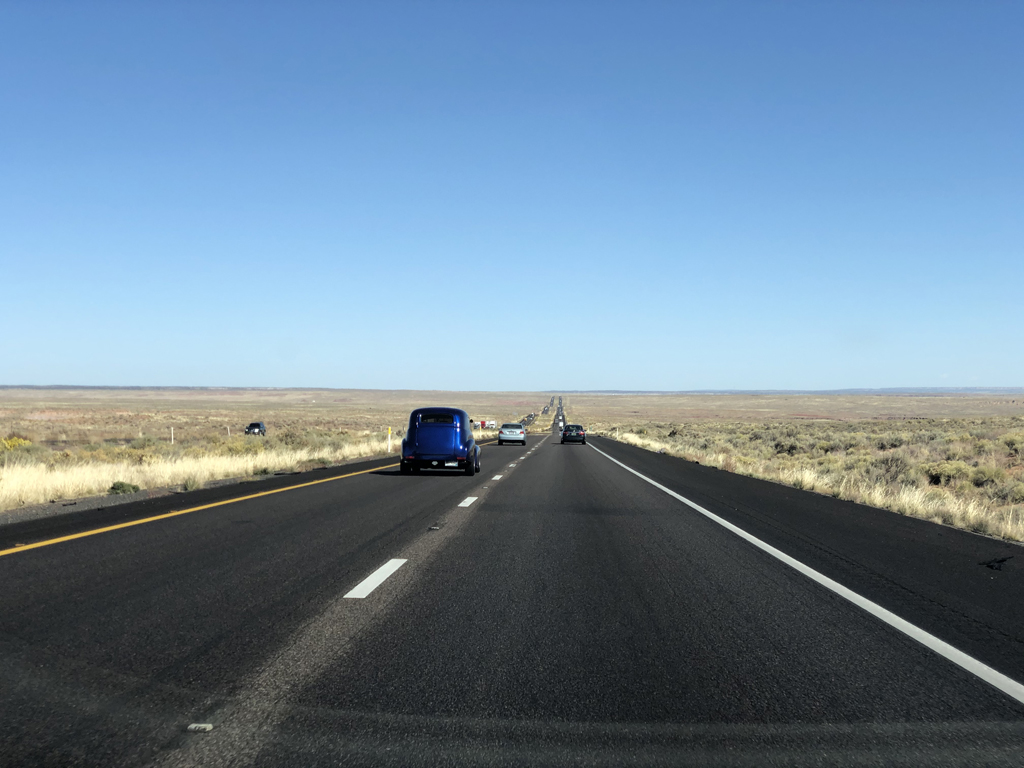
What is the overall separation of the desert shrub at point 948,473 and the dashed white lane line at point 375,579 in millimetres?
18638

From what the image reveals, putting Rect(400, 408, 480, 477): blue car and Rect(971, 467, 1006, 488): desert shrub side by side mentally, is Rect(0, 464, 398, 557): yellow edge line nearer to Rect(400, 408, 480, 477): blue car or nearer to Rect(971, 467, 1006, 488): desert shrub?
Rect(400, 408, 480, 477): blue car

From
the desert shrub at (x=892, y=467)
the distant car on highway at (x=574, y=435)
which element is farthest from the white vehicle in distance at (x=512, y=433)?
the desert shrub at (x=892, y=467)

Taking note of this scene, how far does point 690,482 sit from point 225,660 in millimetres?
15850

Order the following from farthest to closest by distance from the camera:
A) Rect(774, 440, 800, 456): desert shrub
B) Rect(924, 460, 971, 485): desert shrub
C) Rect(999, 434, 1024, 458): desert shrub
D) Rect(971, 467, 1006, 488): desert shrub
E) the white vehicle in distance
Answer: the white vehicle in distance
Rect(774, 440, 800, 456): desert shrub
Rect(999, 434, 1024, 458): desert shrub
Rect(924, 460, 971, 485): desert shrub
Rect(971, 467, 1006, 488): desert shrub

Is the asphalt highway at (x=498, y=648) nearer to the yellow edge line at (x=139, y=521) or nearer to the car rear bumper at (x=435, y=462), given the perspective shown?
the yellow edge line at (x=139, y=521)

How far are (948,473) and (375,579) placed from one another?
19.8 meters

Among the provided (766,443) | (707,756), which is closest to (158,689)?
(707,756)

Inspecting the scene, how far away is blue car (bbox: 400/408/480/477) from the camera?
66.7 feet

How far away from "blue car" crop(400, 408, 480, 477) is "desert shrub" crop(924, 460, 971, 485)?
13.0 m

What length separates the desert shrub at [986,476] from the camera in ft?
68.0

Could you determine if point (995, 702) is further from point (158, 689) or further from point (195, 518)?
point (195, 518)

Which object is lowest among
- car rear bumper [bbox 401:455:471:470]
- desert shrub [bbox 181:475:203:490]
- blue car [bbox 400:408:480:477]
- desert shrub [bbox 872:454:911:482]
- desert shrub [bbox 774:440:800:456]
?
desert shrub [bbox 774:440:800:456]

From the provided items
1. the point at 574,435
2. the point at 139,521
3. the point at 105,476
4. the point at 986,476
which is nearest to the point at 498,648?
the point at 139,521

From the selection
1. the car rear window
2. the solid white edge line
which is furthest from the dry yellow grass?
the solid white edge line
